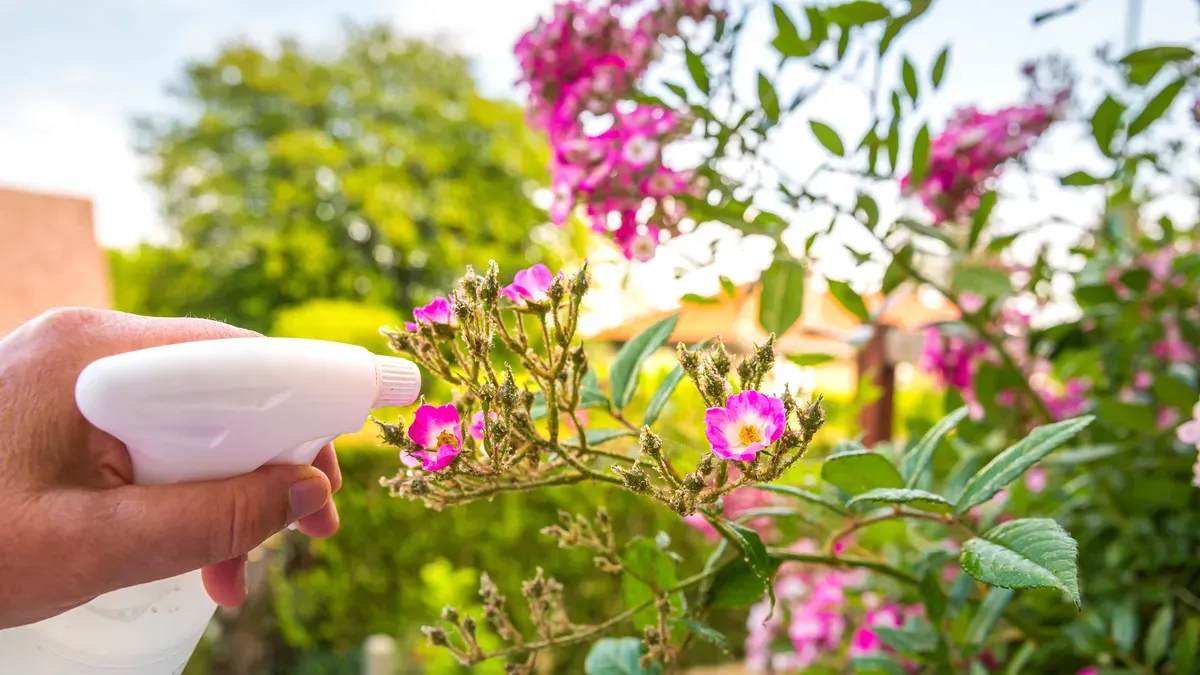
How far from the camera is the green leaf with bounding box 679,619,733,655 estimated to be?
1.51ft

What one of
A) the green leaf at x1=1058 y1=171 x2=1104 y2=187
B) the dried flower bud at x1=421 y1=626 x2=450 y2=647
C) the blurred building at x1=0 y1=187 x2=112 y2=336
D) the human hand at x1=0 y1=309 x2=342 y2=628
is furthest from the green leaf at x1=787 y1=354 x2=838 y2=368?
the blurred building at x1=0 y1=187 x2=112 y2=336

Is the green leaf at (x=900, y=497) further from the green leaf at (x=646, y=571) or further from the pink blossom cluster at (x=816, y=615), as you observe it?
the pink blossom cluster at (x=816, y=615)

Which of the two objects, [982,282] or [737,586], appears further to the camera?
[982,282]

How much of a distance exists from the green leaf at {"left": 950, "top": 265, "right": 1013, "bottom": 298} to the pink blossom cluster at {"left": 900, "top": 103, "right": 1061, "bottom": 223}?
0.71 feet

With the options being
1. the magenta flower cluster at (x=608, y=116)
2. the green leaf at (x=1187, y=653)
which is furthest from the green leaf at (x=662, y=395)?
the green leaf at (x=1187, y=653)

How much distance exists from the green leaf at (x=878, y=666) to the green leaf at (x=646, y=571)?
0.29 meters

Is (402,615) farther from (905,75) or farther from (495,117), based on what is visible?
(495,117)

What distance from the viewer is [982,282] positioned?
84 cm

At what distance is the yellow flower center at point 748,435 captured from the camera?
0.36 meters

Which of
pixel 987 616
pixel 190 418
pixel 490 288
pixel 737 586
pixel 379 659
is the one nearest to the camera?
pixel 190 418

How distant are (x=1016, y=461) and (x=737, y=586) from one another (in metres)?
0.17

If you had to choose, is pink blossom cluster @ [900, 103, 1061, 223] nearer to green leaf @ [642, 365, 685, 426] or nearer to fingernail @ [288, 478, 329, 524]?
green leaf @ [642, 365, 685, 426]

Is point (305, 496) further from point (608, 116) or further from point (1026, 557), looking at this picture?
point (608, 116)

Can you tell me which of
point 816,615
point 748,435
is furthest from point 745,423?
point 816,615
